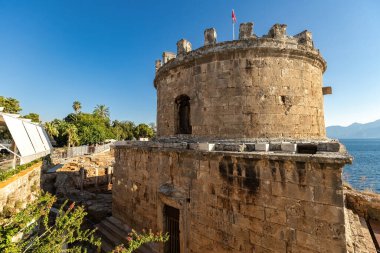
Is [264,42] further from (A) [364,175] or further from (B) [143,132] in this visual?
(B) [143,132]

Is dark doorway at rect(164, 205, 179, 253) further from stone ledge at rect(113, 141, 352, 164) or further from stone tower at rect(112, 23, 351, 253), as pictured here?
stone ledge at rect(113, 141, 352, 164)

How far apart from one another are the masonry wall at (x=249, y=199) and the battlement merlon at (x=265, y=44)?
3.97 meters

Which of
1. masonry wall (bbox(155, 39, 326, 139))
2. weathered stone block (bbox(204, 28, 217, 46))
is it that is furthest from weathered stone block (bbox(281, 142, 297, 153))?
weathered stone block (bbox(204, 28, 217, 46))

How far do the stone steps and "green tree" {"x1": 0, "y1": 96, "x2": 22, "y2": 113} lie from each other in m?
30.4

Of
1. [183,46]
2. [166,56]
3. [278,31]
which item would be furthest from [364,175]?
[183,46]

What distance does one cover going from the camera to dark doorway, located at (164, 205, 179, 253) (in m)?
6.96

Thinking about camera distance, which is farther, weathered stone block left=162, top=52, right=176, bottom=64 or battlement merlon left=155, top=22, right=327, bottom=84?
weathered stone block left=162, top=52, right=176, bottom=64

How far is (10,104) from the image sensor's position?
31.1m

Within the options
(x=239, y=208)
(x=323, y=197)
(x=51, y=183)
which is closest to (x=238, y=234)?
(x=239, y=208)

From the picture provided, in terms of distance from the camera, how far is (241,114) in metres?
6.93

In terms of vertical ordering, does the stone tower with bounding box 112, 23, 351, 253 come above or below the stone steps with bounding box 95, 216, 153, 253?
above

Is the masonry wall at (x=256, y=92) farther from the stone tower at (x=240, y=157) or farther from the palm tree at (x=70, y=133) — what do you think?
the palm tree at (x=70, y=133)

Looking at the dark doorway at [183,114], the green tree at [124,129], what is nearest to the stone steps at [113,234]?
the dark doorway at [183,114]

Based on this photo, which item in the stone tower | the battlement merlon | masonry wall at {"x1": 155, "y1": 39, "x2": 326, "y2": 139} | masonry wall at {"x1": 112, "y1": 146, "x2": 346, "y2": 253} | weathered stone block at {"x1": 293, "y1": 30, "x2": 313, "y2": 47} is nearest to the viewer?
masonry wall at {"x1": 112, "y1": 146, "x2": 346, "y2": 253}
